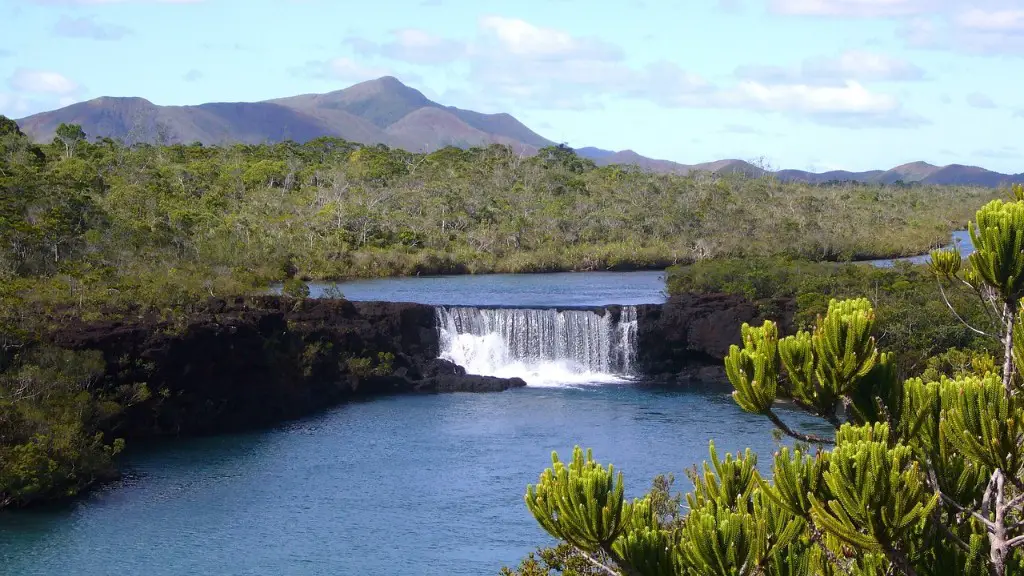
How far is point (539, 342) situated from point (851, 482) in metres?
26.6

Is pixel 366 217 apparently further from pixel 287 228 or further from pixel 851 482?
pixel 851 482

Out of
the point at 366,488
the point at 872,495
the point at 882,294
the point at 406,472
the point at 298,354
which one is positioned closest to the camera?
the point at 872,495

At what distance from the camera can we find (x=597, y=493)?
5.52m

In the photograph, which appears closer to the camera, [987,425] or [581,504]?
[987,425]

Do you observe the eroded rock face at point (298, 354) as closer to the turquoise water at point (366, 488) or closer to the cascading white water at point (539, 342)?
the cascading white water at point (539, 342)

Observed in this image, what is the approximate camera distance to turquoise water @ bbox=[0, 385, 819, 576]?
639 inches

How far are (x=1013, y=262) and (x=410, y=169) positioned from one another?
2445 inches

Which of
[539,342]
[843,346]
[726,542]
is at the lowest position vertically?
[539,342]

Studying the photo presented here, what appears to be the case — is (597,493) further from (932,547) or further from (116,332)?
(116,332)

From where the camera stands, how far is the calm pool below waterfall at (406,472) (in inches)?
643

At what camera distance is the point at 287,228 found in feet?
162

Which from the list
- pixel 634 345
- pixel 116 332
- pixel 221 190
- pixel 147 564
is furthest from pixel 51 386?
pixel 221 190

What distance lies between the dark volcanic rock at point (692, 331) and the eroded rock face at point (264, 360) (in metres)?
4.11

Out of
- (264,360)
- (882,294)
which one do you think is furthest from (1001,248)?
(882,294)
